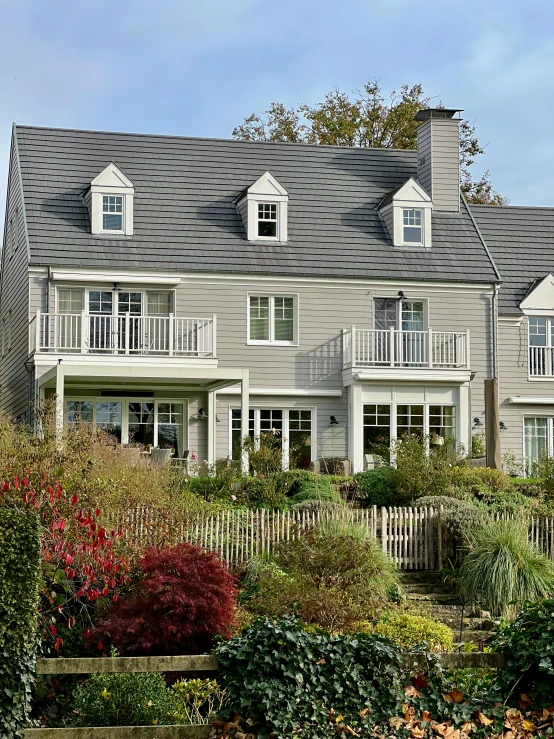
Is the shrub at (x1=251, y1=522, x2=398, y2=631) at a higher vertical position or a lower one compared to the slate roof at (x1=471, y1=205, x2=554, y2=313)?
lower

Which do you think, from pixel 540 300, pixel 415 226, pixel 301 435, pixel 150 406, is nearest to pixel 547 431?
pixel 540 300

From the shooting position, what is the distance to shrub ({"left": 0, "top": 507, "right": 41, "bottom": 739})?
26.0 feet

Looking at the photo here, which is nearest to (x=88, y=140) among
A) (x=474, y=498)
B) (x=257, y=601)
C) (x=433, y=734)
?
(x=474, y=498)

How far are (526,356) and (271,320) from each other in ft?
23.9

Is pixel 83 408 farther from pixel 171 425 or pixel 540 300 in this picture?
pixel 540 300

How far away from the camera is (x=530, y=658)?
811 centimetres

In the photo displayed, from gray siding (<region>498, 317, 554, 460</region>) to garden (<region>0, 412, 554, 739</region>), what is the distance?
785 cm

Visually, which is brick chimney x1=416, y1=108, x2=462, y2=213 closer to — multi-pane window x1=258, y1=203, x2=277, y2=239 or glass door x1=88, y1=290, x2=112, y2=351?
multi-pane window x1=258, y1=203, x2=277, y2=239

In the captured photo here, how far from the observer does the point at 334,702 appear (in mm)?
7922

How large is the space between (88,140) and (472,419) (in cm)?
1270

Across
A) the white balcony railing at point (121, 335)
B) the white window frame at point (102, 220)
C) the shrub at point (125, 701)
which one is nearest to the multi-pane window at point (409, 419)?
the white balcony railing at point (121, 335)

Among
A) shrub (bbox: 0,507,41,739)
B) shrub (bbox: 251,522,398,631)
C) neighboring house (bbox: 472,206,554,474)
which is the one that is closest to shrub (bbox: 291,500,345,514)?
shrub (bbox: 251,522,398,631)

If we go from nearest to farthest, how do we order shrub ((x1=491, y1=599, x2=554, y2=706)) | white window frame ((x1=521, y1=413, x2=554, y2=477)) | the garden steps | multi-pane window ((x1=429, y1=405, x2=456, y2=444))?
1. shrub ((x1=491, y1=599, x2=554, y2=706))
2. the garden steps
3. multi-pane window ((x1=429, y1=405, x2=456, y2=444))
4. white window frame ((x1=521, y1=413, x2=554, y2=477))

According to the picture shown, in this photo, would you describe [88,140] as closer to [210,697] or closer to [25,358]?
[25,358]
